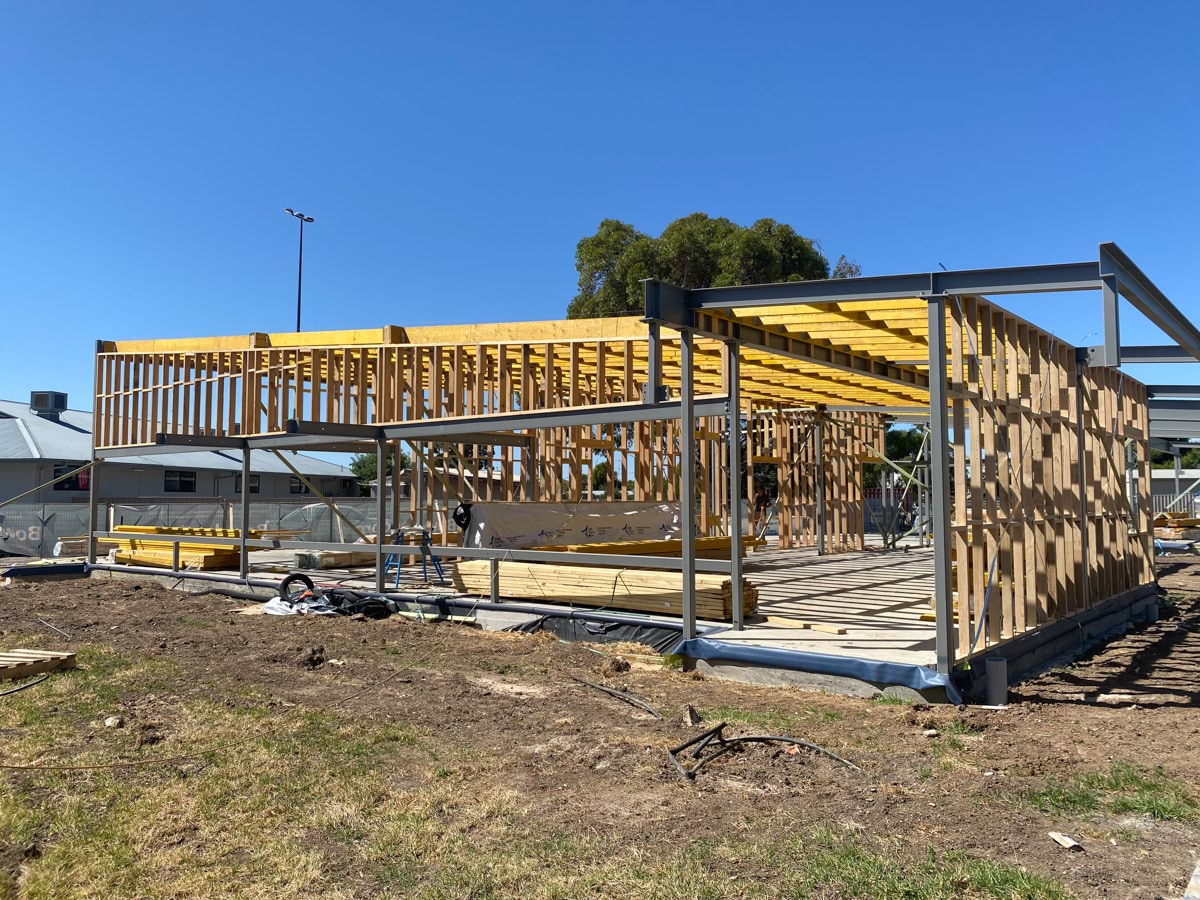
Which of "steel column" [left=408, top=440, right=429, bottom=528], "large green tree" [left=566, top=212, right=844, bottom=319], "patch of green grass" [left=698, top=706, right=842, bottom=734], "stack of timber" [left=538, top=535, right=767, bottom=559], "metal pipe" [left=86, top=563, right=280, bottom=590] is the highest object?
"large green tree" [left=566, top=212, right=844, bottom=319]

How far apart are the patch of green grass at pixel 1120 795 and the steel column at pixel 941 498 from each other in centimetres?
167

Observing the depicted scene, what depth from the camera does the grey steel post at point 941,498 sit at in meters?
7.00

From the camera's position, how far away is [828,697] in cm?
766

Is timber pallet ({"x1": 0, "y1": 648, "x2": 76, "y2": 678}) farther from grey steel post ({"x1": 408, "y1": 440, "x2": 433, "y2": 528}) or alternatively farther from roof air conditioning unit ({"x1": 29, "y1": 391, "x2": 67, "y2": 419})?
roof air conditioning unit ({"x1": 29, "y1": 391, "x2": 67, "y2": 419})

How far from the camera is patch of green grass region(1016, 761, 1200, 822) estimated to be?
4.90 meters

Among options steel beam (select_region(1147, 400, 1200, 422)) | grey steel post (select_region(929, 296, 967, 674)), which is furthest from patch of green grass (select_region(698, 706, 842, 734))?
steel beam (select_region(1147, 400, 1200, 422))

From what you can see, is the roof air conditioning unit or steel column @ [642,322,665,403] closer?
steel column @ [642,322,665,403]

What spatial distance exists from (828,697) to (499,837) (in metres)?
3.88

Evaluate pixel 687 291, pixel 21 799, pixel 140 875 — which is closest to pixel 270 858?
pixel 140 875

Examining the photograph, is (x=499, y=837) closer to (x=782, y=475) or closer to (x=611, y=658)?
(x=611, y=658)

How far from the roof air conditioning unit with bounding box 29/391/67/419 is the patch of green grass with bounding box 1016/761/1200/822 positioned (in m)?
43.3

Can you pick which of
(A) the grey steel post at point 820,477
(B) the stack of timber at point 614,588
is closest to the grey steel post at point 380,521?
(B) the stack of timber at point 614,588

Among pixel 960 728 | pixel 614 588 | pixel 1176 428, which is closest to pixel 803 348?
pixel 614 588

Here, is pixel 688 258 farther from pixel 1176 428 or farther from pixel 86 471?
pixel 86 471
